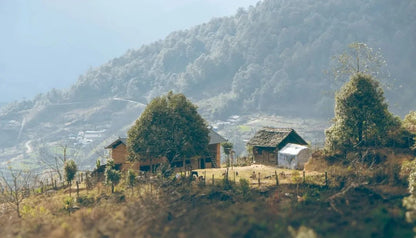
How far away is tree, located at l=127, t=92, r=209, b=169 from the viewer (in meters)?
53.7

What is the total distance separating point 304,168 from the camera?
54.1 m

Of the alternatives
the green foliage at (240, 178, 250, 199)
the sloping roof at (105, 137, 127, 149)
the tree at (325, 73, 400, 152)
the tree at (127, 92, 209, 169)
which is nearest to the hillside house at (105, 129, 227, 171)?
the sloping roof at (105, 137, 127, 149)

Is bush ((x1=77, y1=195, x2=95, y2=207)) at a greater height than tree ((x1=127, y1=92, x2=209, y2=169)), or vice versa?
tree ((x1=127, y1=92, x2=209, y2=169))

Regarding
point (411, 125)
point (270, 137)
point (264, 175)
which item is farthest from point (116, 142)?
point (411, 125)

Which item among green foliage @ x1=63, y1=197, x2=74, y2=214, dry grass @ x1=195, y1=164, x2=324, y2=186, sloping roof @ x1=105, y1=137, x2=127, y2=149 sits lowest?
green foliage @ x1=63, y1=197, x2=74, y2=214

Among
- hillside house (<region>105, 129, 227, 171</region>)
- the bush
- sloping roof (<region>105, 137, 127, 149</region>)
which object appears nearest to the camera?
the bush

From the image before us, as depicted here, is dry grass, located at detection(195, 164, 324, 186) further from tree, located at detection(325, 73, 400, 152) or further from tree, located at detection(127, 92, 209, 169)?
tree, located at detection(325, 73, 400, 152)

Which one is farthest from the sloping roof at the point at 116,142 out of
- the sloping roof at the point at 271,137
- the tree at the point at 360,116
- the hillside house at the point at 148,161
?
the tree at the point at 360,116

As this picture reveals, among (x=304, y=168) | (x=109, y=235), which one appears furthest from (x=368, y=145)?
(x=109, y=235)

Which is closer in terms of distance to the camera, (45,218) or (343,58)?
(45,218)

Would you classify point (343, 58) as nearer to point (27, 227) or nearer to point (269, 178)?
point (269, 178)

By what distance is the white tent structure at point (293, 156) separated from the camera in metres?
56.9

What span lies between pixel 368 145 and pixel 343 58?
11.4m

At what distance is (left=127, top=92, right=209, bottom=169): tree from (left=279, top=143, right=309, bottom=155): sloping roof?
11318 mm
